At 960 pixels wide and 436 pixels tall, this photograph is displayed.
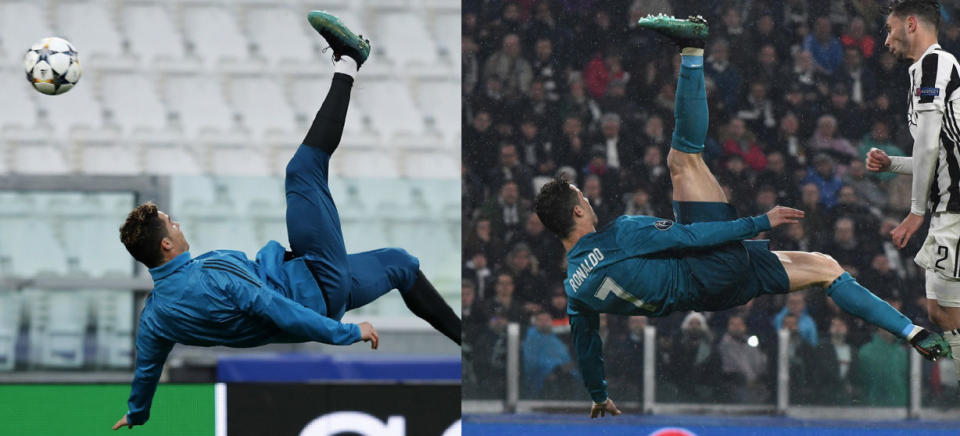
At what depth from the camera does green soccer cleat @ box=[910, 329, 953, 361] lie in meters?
5.97

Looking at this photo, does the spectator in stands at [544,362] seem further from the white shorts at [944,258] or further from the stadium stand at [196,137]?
the white shorts at [944,258]

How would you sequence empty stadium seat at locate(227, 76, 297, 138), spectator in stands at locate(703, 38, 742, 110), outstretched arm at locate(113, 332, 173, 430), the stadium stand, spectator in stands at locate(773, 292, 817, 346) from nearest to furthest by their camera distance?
outstretched arm at locate(113, 332, 173, 430) < spectator in stands at locate(703, 38, 742, 110) < spectator in stands at locate(773, 292, 817, 346) < the stadium stand < empty stadium seat at locate(227, 76, 297, 138)

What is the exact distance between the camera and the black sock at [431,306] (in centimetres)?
647

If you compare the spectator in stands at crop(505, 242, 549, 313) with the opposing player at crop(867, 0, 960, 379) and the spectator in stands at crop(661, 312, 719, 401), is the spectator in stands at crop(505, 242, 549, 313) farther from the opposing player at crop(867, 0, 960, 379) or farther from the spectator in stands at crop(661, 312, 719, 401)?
the opposing player at crop(867, 0, 960, 379)

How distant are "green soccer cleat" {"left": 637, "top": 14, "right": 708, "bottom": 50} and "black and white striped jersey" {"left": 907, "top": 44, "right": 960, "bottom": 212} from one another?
101 cm

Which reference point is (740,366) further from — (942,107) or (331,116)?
(331,116)

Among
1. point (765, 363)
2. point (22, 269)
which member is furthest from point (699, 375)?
point (22, 269)

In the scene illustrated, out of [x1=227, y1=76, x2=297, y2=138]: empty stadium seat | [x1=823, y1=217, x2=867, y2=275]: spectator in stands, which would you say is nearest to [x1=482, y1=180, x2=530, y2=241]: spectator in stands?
[x1=823, y1=217, x2=867, y2=275]: spectator in stands

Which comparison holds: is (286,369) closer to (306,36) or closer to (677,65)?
(306,36)

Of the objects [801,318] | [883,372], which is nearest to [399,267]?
[801,318]

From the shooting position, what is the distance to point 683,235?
590cm

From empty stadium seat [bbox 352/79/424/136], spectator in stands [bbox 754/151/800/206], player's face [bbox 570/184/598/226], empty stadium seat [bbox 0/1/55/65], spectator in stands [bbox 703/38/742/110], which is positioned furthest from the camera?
empty stadium seat [bbox 0/1/55/65]

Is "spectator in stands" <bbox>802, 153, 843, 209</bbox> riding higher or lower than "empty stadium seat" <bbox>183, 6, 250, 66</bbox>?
lower

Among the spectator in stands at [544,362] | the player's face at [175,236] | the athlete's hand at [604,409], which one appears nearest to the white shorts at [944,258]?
the athlete's hand at [604,409]
